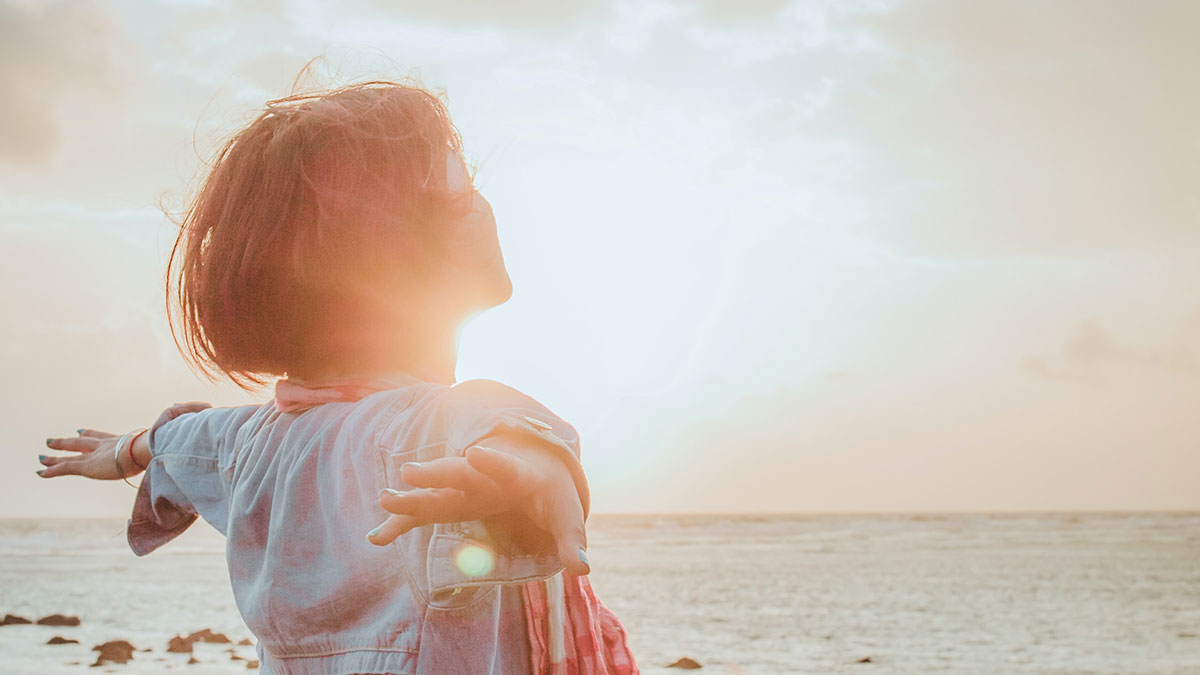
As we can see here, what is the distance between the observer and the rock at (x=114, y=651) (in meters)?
7.97

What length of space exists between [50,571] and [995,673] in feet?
53.9

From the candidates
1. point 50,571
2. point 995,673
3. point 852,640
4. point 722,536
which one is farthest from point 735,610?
point 722,536

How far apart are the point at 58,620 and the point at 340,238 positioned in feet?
35.5

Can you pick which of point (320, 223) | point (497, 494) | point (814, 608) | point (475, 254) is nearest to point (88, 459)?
point (320, 223)

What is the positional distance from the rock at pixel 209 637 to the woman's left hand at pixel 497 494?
9.14 metres

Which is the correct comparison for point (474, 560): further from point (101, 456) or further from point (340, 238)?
point (101, 456)

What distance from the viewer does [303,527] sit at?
4.28 feet

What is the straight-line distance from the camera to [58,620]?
1028 centimetres

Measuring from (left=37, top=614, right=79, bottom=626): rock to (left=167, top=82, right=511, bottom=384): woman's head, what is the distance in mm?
10426

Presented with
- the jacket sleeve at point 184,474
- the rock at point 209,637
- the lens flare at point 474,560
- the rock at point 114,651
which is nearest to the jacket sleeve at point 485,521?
the lens flare at point 474,560

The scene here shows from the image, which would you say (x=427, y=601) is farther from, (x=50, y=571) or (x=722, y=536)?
(x=722, y=536)

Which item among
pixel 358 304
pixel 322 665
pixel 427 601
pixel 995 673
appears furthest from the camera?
pixel 995 673

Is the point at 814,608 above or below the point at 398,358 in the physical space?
below

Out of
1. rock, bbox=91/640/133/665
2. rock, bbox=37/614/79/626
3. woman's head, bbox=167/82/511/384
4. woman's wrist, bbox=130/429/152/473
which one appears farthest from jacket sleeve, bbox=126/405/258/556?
rock, bbox=37/614/79/626
